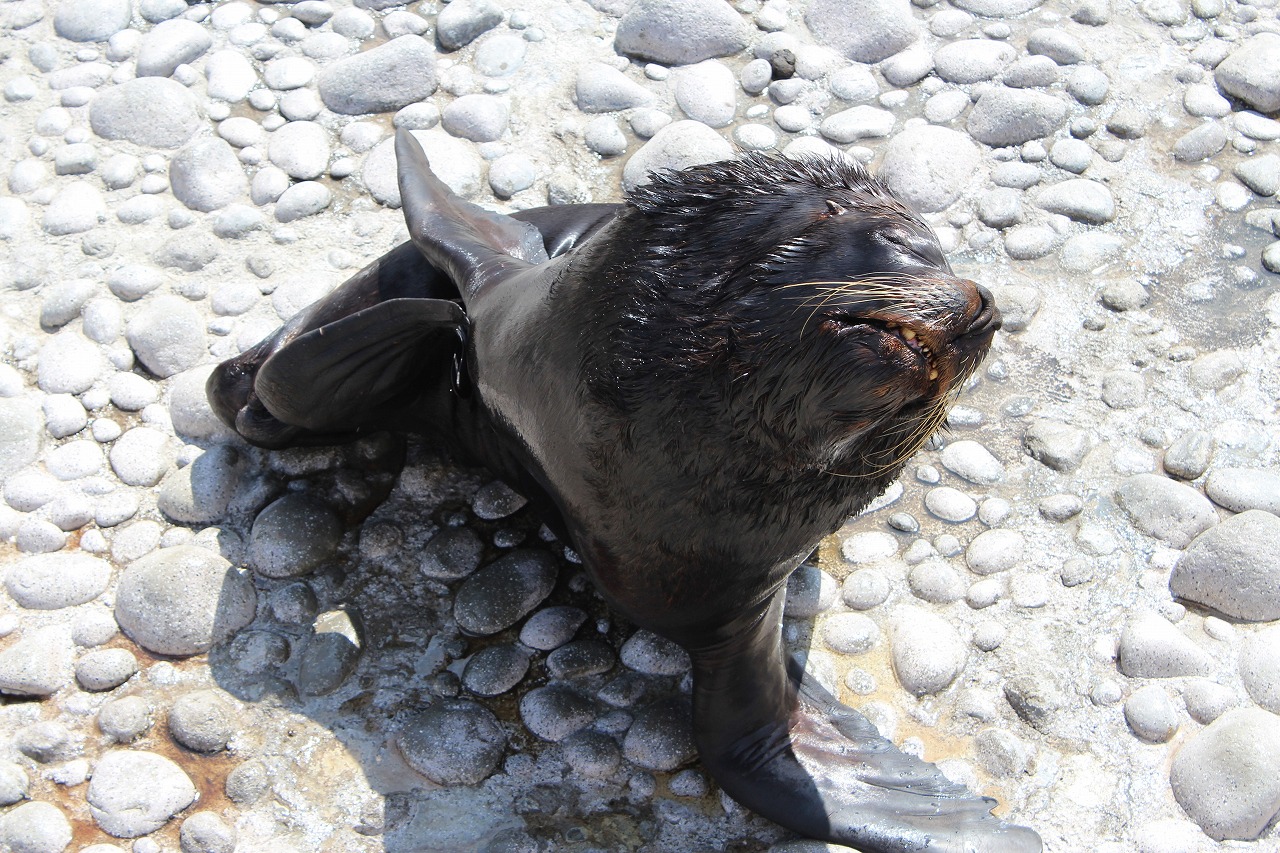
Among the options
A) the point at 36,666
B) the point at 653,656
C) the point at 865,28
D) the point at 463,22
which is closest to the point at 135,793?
the point at 36,666

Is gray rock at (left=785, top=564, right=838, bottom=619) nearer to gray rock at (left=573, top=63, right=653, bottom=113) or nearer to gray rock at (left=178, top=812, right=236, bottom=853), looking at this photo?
gray rock at (left=178, top=812, right=236, bottom=853)

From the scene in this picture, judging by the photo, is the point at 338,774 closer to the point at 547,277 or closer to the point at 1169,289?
the point at 547,277

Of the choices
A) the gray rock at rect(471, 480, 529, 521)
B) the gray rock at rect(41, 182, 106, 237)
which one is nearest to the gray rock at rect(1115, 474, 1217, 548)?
the gray rock at rect(471, 480, 529, 521)

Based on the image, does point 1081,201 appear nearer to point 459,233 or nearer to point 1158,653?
point 1158,653

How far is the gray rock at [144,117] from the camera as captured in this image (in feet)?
18.1

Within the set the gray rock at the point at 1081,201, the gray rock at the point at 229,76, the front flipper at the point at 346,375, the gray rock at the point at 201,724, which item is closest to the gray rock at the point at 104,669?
the gray rock at the point at 201,724

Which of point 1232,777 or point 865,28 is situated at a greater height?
point 865,28

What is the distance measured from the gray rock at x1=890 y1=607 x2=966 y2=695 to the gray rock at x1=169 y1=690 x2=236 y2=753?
2.02 meters

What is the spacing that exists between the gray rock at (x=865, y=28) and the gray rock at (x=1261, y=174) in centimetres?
153

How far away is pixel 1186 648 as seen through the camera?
3.88 metres

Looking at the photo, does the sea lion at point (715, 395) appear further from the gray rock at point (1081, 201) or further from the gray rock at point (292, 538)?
the gray rock at point (1081, 201)

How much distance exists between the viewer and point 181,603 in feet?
13.2

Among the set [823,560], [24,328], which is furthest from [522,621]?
[24,328]

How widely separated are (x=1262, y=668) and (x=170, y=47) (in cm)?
500
